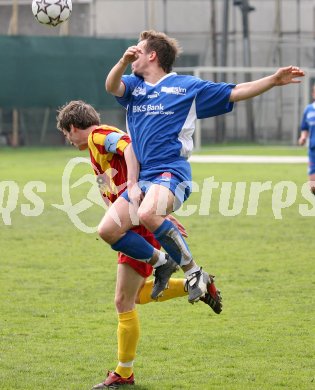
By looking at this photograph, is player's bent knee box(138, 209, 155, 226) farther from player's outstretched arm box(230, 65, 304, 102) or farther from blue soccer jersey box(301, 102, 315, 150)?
blue soccer jersey box(301, 102, 315, 150)

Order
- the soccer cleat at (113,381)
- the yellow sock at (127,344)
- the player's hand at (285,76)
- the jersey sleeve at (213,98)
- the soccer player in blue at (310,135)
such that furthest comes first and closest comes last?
the soccer player in blue at (310,135), the jersey sleeve at (213,98), the player's hand at (285,76), the yellow sock at (127,344), the soccer cleat at (113,381)

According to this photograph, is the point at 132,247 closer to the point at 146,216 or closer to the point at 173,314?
the point at 146,216

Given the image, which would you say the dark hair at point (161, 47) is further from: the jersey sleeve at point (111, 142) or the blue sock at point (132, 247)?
the blue sock at point (132, 247)

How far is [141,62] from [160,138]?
53 centimetres

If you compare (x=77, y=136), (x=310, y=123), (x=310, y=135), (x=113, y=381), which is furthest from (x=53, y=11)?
(x=310, y=123)

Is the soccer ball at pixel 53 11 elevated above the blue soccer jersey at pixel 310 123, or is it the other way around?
the soccer ball at pixel 53 11

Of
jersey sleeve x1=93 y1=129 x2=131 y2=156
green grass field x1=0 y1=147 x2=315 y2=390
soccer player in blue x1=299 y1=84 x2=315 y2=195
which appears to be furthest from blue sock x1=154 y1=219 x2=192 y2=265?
soccer player in blue x1=299 y1=84 x2=315 y2=195

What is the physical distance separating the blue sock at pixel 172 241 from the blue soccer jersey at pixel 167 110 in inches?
16.5

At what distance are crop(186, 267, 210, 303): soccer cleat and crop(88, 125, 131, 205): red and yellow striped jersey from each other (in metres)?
0.68

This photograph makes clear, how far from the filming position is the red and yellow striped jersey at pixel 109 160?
6012 mm

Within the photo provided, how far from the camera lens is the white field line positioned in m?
24.2

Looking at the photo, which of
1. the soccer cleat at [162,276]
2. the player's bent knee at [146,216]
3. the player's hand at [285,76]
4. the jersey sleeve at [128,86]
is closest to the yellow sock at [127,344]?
the soccer cleat at [162,276]

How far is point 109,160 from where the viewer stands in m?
6.13

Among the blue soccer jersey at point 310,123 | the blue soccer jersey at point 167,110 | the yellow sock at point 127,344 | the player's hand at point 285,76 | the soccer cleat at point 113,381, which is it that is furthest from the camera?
the blue soccer jersey at point 310,123
